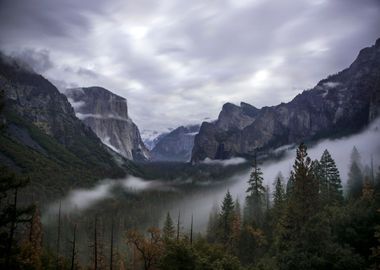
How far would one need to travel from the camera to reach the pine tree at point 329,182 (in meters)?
80.0

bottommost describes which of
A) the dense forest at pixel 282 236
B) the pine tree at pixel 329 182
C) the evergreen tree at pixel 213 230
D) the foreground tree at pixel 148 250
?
the evergreen tree at pixel 213 230

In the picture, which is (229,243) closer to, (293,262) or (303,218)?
(303,218)

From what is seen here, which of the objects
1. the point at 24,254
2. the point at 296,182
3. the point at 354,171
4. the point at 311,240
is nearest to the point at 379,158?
the point at 354,171

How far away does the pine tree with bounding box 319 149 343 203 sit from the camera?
80.0m

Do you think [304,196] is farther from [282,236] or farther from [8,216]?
[8,216]

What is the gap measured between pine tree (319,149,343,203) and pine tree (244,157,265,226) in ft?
42.2

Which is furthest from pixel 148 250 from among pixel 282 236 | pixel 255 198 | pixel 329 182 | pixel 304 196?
pixel 329 182

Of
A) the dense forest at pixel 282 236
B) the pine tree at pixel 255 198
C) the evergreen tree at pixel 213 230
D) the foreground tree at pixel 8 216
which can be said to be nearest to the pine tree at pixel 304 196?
the dense forest at pixel 282 236

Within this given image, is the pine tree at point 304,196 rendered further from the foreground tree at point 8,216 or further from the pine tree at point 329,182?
the foreground tree at point 8,216

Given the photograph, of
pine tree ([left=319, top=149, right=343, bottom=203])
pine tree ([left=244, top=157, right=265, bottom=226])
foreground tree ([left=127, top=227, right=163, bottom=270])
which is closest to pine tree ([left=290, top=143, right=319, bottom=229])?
pine tree ([left=319, top=149, right=343, bottom=203])

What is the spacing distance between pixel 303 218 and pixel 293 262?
16.1 metres

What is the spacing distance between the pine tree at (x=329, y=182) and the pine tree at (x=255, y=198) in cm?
1285

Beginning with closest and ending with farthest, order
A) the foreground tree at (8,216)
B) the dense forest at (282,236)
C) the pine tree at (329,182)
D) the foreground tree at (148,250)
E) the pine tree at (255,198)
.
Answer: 1. the foreground tree at (8,216)
2. the dense forest at (282,236)
3. the foreground tree at (148,250)
4. the pine tree at (329,182)
5. the pine tree at (255,198)

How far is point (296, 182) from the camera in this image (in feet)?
186
